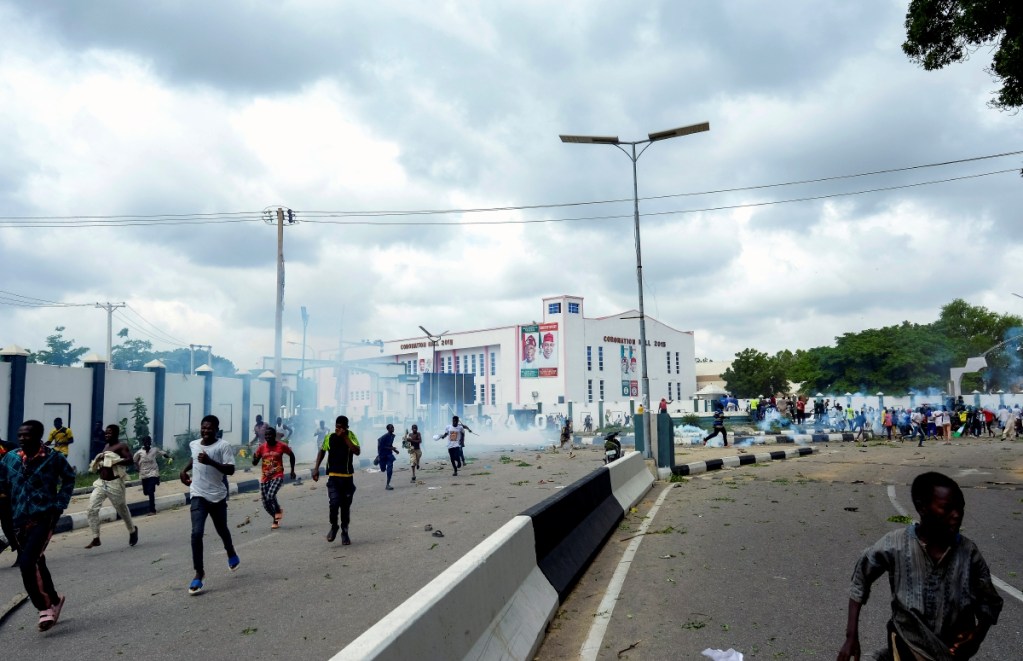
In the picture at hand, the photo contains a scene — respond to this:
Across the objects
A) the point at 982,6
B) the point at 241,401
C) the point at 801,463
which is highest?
the point at 982,6

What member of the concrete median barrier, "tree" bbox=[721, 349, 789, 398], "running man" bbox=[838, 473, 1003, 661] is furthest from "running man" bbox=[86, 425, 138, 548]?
"tree" bbox=[721, 349, 789, 398]

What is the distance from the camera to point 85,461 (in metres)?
23.6

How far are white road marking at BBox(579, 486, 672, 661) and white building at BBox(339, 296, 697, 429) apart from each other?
51.6 metres

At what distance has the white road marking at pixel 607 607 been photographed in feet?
17.3

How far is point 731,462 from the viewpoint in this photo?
22.6 metres

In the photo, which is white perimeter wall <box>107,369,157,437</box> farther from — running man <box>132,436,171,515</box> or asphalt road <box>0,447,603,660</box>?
asphalt road <box>0,447,603,660</box>

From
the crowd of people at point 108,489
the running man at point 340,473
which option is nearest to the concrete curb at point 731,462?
the running man at point 340,473

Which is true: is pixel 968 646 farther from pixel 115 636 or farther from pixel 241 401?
pixel 241 401

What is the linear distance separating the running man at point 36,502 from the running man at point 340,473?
376 cm

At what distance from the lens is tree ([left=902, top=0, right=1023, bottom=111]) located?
10.5 m

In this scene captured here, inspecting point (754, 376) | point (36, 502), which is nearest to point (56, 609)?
point (36, 502)

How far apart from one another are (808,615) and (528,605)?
230cm

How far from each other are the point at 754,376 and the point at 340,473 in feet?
260

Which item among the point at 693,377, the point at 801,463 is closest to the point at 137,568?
the point at 801,463
